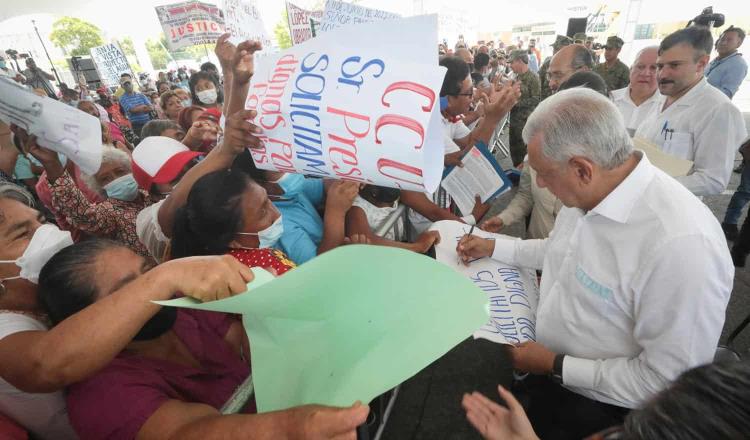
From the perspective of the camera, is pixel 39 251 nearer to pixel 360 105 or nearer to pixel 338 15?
pixel 360 105

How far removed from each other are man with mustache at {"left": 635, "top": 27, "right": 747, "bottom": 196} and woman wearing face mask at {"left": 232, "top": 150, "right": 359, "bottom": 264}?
2.32 m

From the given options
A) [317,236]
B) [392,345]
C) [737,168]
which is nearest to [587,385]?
[392,345]

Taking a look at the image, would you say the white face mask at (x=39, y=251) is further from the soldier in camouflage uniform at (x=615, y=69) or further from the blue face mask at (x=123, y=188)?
the soldier in camouflage uniform at (x=615, y=69)

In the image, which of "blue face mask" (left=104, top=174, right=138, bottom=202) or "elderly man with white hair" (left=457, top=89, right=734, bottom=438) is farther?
"blue face mask" (left=104, top=174, right=138, bottom=202)

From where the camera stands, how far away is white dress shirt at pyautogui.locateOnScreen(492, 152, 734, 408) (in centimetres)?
105

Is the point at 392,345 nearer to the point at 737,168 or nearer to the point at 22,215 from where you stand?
the point at 22,215

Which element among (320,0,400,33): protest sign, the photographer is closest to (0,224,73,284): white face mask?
(320,0,400,33): protest sign

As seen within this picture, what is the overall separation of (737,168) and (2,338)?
7805 millimetres

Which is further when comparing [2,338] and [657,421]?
[2,338]

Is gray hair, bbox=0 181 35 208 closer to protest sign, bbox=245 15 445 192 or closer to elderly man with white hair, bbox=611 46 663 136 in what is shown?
protest sign, bbox=245 15 445 192

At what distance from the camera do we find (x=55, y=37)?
3447cm

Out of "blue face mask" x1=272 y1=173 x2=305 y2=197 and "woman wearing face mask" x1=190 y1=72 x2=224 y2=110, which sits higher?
"woman wearing face mask" x1=190 y1=72 x2=224 y2=110

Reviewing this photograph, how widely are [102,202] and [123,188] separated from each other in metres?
0.16

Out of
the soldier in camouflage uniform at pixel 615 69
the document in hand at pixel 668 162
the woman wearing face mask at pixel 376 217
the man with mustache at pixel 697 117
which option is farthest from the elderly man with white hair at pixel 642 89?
the woman wearing face mask at pixel 376 217
